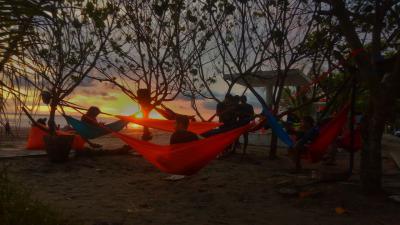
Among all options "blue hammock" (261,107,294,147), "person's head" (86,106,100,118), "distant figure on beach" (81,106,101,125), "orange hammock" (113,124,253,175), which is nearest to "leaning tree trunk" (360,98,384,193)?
"blue hammock" (261,107,294,147)

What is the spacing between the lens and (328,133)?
5.56m

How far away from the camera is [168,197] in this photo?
5379 mm

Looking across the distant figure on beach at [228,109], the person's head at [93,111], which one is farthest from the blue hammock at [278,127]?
the person's head at [93,111]

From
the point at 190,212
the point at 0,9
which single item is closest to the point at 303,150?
the point at 190,212

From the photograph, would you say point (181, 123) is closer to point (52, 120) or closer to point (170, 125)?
point (170, 125)

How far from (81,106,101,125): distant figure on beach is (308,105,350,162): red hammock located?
3.77m

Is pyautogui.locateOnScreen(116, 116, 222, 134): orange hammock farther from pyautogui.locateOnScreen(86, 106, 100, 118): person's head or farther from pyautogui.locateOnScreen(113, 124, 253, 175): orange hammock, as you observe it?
pyautogui.locateOnScreen(113, 124, 253, 175): orange hammock

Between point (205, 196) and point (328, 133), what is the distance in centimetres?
181

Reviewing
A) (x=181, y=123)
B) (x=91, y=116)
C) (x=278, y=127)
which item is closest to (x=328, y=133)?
(x=278, y=127)

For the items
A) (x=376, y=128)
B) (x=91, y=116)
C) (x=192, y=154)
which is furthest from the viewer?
(x=91, y=116)

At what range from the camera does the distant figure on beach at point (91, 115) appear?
7.42 metres

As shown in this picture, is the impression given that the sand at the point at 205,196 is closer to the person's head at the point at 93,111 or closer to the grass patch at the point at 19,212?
the grass patch at the point at 19,212

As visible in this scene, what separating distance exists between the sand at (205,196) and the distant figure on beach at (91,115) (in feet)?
2.79

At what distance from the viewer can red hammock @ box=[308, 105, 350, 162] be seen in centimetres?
553
